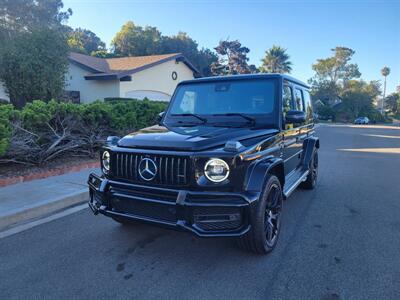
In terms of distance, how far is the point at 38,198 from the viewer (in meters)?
5.16

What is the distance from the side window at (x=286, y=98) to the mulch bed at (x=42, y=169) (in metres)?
4.96

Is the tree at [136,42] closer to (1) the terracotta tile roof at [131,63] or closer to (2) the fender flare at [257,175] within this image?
(1) the terracotta tile roof at [131,63]

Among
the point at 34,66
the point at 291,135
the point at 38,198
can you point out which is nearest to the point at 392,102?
the point at 34,66

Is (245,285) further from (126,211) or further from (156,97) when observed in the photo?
(156,97)

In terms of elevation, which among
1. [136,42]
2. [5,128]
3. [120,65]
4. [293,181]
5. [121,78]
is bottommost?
[293,181]

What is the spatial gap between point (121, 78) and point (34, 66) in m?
4.18

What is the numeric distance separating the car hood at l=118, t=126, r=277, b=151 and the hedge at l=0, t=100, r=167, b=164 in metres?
3.56

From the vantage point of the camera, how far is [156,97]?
20016 millimetres

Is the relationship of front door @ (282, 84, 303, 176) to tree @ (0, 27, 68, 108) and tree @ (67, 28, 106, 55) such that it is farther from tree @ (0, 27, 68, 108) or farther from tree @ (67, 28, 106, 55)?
tree @ (67, 28, 106, 55)

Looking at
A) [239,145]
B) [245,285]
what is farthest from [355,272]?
[239,145]

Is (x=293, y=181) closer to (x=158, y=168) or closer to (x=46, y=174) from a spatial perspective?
(x=158, y=168)

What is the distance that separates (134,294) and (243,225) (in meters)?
1.14

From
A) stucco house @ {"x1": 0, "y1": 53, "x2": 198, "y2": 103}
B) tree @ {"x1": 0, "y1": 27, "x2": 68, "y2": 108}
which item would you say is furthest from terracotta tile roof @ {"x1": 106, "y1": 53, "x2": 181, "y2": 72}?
tree @ {"x1": 0, "y1": 27, "x2": 68, "y2": 108}

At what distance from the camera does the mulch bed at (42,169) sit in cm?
605
